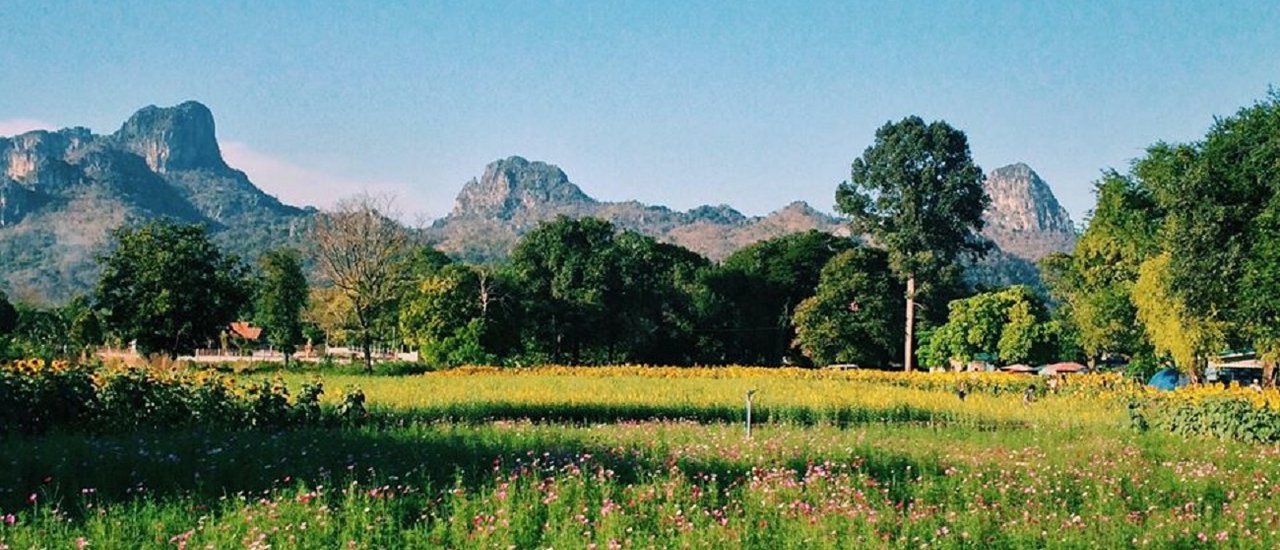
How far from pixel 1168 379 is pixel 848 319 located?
1923 centimetres

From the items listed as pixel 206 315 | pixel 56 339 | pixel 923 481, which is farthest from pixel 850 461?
pixel 56 339

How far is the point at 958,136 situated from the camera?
2122 inches

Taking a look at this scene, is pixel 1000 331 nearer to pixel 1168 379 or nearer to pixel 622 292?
pixel 1168 379

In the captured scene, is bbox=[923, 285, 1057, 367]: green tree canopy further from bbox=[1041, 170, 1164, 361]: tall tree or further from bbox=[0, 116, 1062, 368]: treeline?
bbox=[1041, 170, 1164, 361]: tall tree

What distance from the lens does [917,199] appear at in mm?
53281

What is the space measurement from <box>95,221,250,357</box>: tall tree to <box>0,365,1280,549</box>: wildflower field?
26.9 meters

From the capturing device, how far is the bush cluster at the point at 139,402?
45.6 ft

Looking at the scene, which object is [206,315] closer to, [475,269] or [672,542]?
[475,269]

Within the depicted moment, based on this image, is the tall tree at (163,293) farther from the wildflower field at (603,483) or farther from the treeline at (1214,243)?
the treeline at (1214,243)

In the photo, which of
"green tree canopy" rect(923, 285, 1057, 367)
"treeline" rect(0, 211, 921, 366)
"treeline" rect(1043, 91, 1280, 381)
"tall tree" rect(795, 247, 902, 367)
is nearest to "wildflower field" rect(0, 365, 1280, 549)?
"treeline" rect(1043, 91, 1280, 381)

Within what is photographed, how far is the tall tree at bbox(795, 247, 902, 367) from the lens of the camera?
190ft

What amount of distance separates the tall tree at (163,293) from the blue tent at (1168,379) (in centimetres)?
3888

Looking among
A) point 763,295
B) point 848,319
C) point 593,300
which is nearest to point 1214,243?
point 848,319

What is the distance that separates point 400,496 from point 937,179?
4874cm
